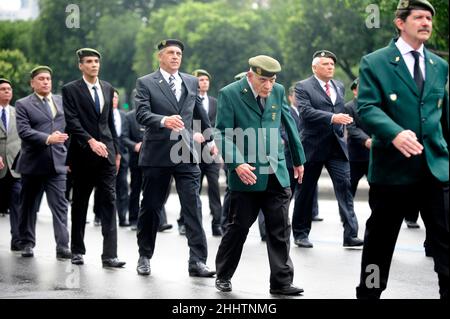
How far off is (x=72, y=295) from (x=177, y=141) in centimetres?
202

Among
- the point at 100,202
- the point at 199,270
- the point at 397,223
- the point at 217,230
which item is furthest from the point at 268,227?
the point at 217,230

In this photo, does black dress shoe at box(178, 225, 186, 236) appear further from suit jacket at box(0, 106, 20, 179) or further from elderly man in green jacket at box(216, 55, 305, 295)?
elderly man in green jacket at box(216, 55, 305, 295)

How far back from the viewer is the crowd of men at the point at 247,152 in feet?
23.7

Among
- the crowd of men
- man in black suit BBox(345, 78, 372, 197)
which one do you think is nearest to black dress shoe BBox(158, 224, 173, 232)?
the crowd of men

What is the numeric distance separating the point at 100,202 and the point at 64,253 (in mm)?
987

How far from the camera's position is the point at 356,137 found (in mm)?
13586

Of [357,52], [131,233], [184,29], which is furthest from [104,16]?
[131,233]

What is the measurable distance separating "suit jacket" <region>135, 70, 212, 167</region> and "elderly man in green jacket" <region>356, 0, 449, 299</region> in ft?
10.0

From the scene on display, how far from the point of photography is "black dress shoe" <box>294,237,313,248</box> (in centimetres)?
1248

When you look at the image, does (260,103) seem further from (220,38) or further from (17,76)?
(220,38)

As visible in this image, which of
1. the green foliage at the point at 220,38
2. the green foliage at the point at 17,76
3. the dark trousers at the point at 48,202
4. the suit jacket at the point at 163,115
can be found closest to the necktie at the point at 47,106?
the dark trousers at the point at 48,202

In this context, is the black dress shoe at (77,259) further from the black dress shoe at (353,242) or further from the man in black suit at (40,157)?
the black dress shoe at (353,242)
